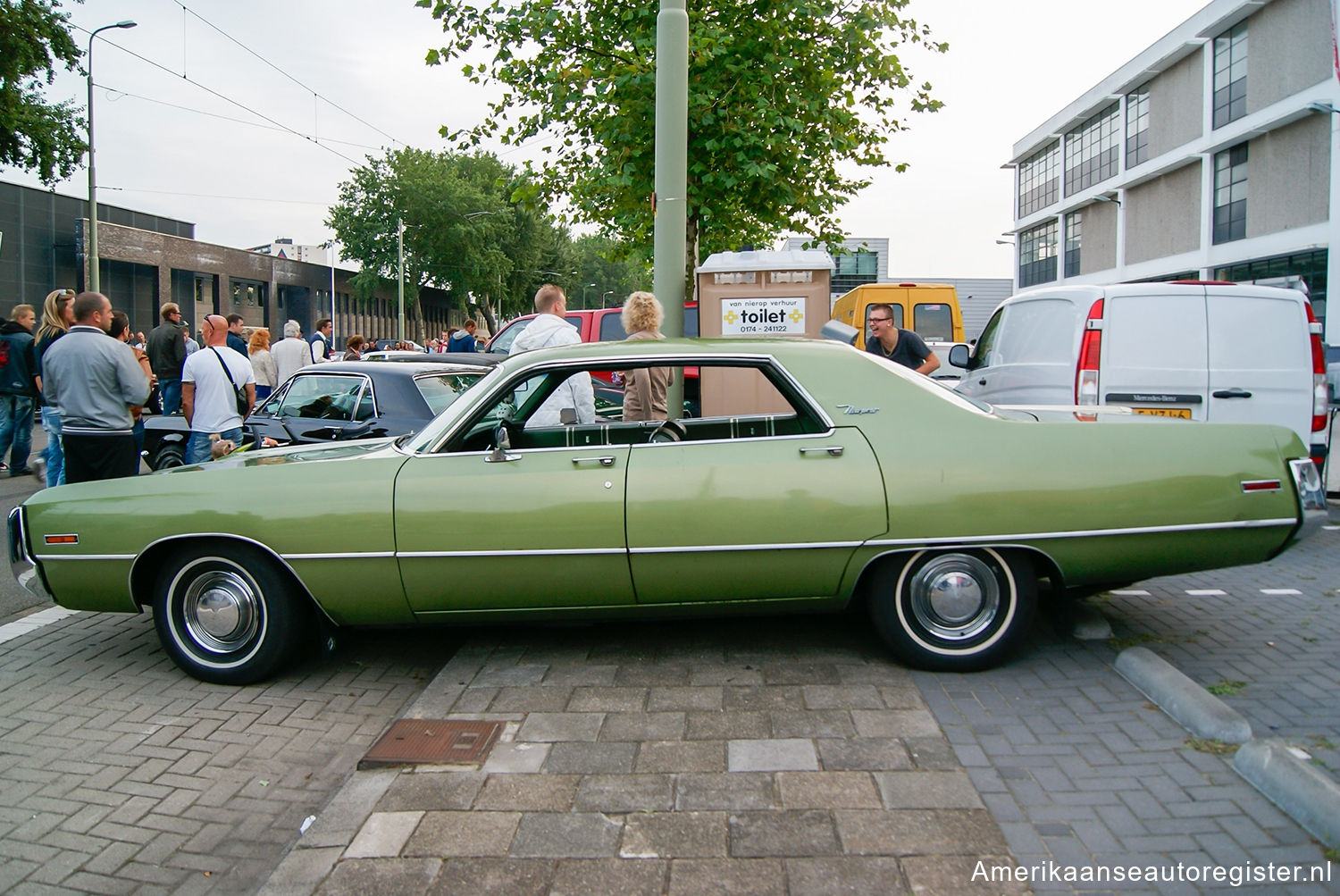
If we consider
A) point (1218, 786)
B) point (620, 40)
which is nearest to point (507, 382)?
point (1218, 786)

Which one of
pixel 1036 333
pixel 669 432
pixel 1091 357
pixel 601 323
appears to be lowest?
pixel 669 432

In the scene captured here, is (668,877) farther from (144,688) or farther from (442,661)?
(144,688)

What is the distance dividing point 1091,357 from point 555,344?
150 inches

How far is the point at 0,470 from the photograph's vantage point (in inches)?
427

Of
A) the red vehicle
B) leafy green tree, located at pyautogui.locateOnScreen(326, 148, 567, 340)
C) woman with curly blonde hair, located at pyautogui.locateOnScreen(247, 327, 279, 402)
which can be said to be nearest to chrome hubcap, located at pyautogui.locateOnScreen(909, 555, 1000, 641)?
the red vehicle

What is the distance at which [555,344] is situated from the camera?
665 centimetres

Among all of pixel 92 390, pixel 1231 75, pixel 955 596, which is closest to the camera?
pixel 955 596

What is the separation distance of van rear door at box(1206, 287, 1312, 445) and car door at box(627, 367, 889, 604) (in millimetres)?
4030

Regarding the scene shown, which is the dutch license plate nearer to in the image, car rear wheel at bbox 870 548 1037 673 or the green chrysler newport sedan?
the green chrysler newport sedan

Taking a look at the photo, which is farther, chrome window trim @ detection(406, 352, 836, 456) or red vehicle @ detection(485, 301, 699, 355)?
red vehicle @ detection(485, 301, 699, 355)

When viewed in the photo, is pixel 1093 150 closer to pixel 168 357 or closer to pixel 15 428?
pixel 168 357

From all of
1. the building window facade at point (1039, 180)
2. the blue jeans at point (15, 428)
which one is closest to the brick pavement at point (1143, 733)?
the blue jeans at point (15, 428)

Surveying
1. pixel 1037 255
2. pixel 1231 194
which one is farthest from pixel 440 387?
pixel 1037 255

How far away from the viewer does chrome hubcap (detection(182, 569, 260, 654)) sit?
13.8ft
